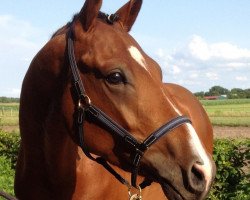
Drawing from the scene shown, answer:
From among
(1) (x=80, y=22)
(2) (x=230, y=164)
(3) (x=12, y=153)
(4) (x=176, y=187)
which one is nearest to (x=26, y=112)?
(1) (x=80, y=22)

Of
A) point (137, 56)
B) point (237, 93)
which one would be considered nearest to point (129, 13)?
point (137, 56)

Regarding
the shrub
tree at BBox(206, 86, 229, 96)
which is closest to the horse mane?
the shrub

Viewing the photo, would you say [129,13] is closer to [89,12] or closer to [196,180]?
[89,12]

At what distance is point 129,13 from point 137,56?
2.19 ft

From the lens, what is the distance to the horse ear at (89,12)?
2.78 metres

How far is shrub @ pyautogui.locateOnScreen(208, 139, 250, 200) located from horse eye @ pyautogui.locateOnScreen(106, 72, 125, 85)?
544cm

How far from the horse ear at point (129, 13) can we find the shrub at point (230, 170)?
195 inches

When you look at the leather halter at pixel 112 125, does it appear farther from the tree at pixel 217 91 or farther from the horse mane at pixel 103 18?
the tree at pixel 217 91

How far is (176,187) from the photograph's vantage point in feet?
8.38

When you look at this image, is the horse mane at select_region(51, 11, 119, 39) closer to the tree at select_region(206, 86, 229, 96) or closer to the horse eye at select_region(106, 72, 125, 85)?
the horse eye at select_region(106, 72, 125, 85)

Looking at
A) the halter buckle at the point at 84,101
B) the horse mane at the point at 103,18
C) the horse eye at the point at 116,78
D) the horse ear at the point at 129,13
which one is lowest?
the halter buckle at the point at 84,101

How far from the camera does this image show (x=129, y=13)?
10.8ft

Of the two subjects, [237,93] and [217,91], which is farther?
[217,91]

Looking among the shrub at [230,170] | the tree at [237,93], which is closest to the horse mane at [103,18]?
the shrub at [230,170]
